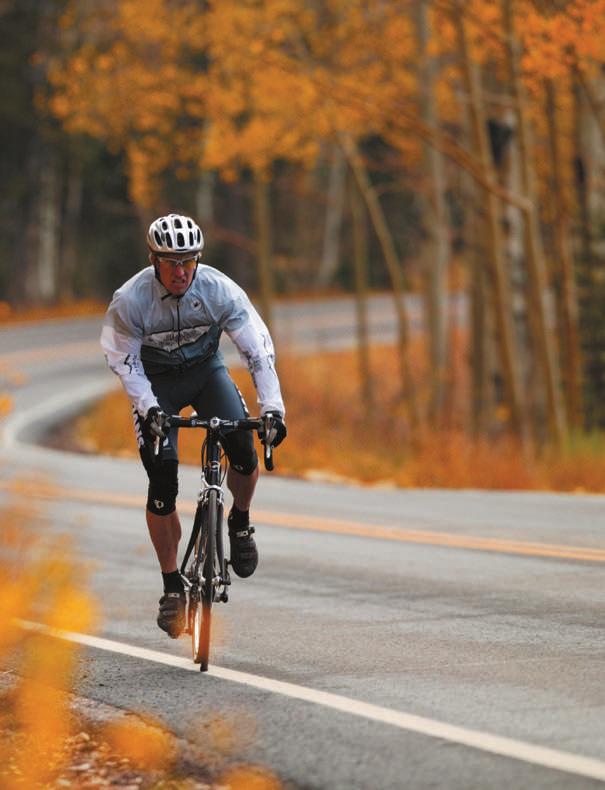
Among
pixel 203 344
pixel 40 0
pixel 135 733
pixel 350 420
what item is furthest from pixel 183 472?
pixel 40 0

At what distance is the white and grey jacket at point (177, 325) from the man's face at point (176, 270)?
0.08m

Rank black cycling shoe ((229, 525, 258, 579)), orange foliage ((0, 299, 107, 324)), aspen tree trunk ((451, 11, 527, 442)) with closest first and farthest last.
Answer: black cycling shoe ((229, 525, 258, 579)), aspen tree trunk ((451, 11, 527, 442)), orange foliage ((0, 299, 107, 324))

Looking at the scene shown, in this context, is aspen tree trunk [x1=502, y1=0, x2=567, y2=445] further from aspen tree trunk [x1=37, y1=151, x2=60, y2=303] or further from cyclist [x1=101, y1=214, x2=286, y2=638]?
aspen tree trunk [x1=37, y1=151, x2=60, y2=303]

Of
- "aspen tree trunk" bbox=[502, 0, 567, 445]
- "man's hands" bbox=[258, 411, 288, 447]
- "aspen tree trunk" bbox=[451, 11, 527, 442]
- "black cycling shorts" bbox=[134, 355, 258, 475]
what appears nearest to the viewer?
"man's hands" bbox=[258, 411, 288, 447]

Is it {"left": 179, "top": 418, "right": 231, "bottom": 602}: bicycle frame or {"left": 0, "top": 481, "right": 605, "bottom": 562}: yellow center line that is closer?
{"left": 179, "top": 418, "right": 231, "bottom": 602}: bicycle frame

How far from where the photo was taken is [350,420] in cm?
2875

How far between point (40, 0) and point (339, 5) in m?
21.5

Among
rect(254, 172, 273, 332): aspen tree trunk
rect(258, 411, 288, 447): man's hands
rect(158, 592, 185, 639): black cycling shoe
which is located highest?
rect(254, 172, 273, 332): aspen tree trunk

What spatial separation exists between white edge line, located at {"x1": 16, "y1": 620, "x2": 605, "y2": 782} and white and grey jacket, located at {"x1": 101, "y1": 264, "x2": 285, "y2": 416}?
1250mm

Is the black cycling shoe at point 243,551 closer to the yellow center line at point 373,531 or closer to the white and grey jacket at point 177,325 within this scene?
the white and grey jacket at point 177,325

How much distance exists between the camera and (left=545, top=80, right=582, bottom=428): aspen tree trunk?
76.9ft

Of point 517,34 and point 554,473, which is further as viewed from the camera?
point 517,34

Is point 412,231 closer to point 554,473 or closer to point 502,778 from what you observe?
point 554,473

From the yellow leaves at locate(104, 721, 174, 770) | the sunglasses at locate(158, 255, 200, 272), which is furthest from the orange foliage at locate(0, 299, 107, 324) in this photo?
the yellow leaves at locate(104, 721, 174, 770)
